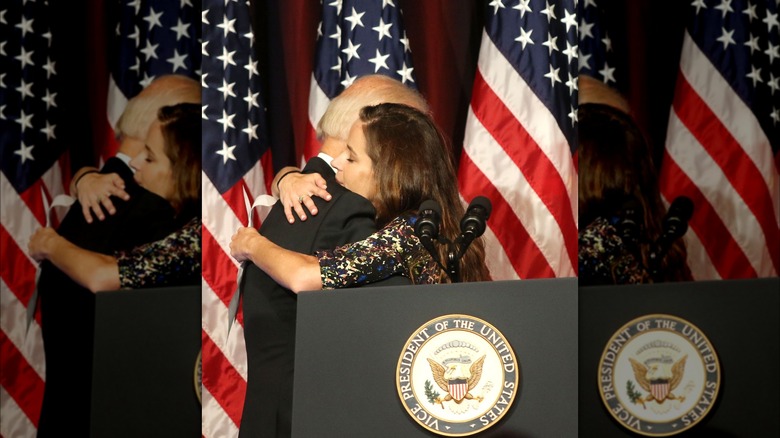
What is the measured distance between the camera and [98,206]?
14.7 feet

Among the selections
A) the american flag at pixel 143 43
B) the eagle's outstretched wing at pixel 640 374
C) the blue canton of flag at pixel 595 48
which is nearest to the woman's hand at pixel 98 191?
the american flag at pixel 143 43

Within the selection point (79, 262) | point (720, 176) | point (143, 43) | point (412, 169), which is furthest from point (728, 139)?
point (79, 262)

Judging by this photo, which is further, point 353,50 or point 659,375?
point 659,375

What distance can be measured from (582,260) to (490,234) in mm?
729

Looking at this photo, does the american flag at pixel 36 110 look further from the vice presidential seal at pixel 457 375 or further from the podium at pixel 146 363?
the vice presidential seal at pixel 457 375

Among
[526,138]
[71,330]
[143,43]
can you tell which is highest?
[143,43]

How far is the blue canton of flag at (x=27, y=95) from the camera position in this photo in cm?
444

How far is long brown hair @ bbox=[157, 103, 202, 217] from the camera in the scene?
456 cm

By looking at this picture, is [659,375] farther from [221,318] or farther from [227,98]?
[227,98]

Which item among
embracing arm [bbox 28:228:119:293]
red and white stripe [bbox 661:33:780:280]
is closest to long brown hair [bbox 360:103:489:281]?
red and white stripe [bbox 661:33:780:280]

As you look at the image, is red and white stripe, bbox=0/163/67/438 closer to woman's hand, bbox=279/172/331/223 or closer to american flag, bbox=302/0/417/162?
woman's hand, bbox=279/172/331/223

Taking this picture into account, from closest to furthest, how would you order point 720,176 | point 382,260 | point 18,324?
point 382,260
point 18,324
point 720,176

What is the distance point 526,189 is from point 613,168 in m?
0.79

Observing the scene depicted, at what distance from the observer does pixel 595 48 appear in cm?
468
